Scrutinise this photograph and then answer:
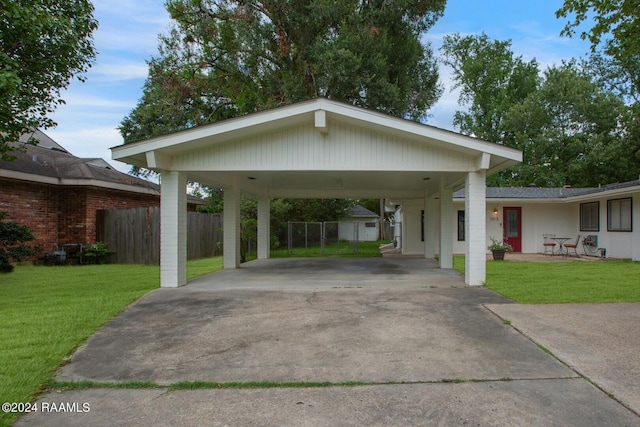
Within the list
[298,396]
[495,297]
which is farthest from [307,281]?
[298,396]

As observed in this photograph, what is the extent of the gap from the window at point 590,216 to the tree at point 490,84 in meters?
15.6

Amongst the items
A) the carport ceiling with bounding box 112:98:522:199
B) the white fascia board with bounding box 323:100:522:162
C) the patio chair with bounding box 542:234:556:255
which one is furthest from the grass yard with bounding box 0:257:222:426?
the patio chair with bounding box 542:234:556:255

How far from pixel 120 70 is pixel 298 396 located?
17.7 metres

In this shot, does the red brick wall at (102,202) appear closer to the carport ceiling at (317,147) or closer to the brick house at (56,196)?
the brick house at (56,196)

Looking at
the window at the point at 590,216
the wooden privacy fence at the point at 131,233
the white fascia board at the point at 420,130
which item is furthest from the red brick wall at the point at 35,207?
the window at the point at 590,216

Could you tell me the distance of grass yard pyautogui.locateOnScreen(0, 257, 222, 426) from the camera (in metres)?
3.70

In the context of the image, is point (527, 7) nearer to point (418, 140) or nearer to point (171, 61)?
point (418, 140)

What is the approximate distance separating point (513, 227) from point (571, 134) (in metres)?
12.9

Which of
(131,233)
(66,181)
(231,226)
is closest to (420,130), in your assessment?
(231,226)

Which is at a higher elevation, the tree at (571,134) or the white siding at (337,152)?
the tree at (571,134)

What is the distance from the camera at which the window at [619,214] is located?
13.6 m

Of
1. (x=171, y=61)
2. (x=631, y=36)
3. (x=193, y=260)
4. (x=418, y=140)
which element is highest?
(x=171, y=61)

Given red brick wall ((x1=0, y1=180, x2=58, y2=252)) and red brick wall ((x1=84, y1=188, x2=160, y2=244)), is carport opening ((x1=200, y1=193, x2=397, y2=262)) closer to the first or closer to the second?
red brick wall ((x1=84, y1=188, x2=160, y2=244))

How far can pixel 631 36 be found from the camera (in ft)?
28.7
